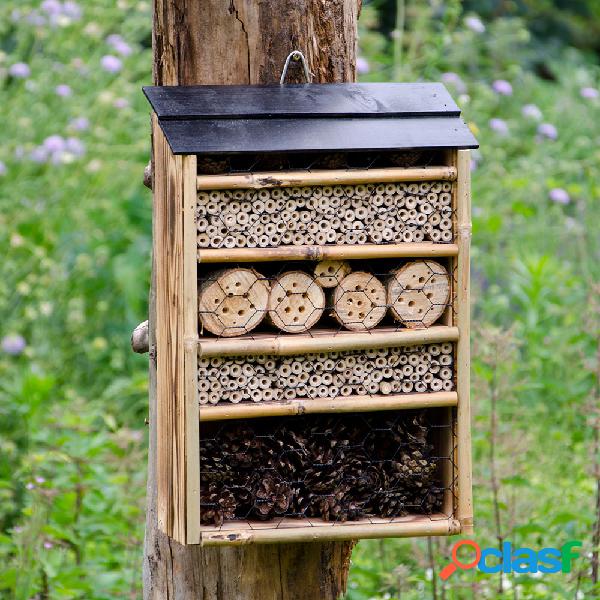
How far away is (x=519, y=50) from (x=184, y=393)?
7848 mm

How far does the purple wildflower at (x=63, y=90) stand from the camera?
523 cm

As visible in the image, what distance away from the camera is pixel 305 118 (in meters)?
2.31

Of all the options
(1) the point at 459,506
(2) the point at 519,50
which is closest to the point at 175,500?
(1) the point at 459,506

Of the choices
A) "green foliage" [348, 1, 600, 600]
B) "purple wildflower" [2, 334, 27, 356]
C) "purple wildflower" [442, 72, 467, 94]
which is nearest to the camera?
"green foliage" [348, 1, 600, 600]

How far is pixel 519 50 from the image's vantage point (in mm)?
9375

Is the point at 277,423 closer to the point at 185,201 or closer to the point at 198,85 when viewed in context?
the point at 185,201

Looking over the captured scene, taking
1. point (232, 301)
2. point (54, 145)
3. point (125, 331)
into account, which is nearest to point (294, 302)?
point (232, 301)

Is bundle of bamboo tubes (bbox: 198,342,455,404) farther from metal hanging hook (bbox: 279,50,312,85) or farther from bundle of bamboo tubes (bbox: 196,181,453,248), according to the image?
metal hanging hook (bbox: 279,50,312,85)

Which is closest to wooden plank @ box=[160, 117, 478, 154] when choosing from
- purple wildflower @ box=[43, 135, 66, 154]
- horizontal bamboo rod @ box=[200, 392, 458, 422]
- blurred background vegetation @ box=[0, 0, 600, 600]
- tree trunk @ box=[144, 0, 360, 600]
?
tree trunk @ box=[144, 0, 360, 600]

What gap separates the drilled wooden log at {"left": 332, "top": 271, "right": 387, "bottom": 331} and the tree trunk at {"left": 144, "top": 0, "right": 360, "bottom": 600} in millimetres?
499

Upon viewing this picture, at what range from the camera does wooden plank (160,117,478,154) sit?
2.21 m

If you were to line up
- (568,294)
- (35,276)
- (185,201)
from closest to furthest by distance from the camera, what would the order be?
(185,201) → (35,276) → (568,294)

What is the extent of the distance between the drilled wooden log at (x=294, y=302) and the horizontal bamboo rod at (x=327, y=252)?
8cm

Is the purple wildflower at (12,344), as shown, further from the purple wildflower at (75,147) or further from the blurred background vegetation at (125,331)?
the purple wildflower at (75,147)
